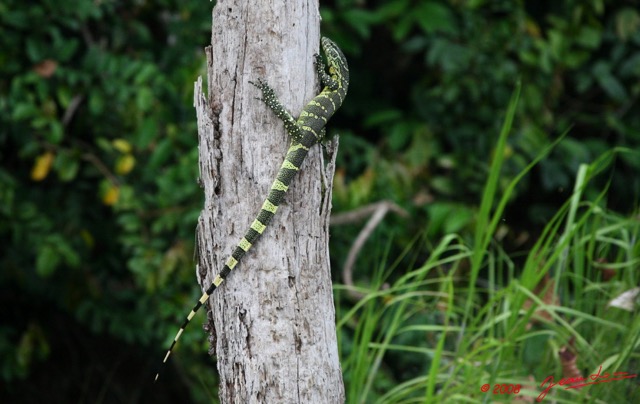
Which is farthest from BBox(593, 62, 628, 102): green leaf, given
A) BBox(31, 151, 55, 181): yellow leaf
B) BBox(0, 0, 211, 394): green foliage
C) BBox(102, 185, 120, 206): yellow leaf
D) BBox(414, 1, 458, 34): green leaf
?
BBox(31, 151, 55, 181): yellow leaf

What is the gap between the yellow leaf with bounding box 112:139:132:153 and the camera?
199 inches

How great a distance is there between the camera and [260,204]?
2.84m

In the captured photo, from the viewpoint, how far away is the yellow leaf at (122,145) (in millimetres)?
5047

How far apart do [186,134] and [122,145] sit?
0.42 metres

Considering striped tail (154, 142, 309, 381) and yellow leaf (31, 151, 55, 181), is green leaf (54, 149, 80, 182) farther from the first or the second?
striped tail (154, 142, 309, 381)

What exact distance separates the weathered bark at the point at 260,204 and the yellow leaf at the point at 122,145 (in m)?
2.27

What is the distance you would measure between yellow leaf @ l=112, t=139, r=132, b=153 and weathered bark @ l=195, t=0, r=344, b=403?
2.27 meters

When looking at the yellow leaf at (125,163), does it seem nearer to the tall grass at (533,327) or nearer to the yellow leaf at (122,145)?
the yellow leaf at (122,145)

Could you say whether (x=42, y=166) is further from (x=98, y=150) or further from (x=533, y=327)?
(x=533, y=327)

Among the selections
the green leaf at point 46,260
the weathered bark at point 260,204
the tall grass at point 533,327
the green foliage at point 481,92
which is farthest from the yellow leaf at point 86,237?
the weathered bark at point 260,204

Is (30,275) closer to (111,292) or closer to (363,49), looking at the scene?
(111,292)

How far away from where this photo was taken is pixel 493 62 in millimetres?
5598

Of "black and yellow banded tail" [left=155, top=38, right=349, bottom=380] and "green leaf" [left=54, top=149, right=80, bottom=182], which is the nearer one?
"black and yellow banded tail" [left=155, top=38, right=349, bottom=380]

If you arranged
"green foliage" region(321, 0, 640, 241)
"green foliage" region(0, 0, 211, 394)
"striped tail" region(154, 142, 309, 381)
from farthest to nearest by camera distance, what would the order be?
"green foliage" region(321, 0, 640, 241) < "green foliage" region(0, 0, 211, 394) < "striped tail" region(154, 142, 309, 381)
